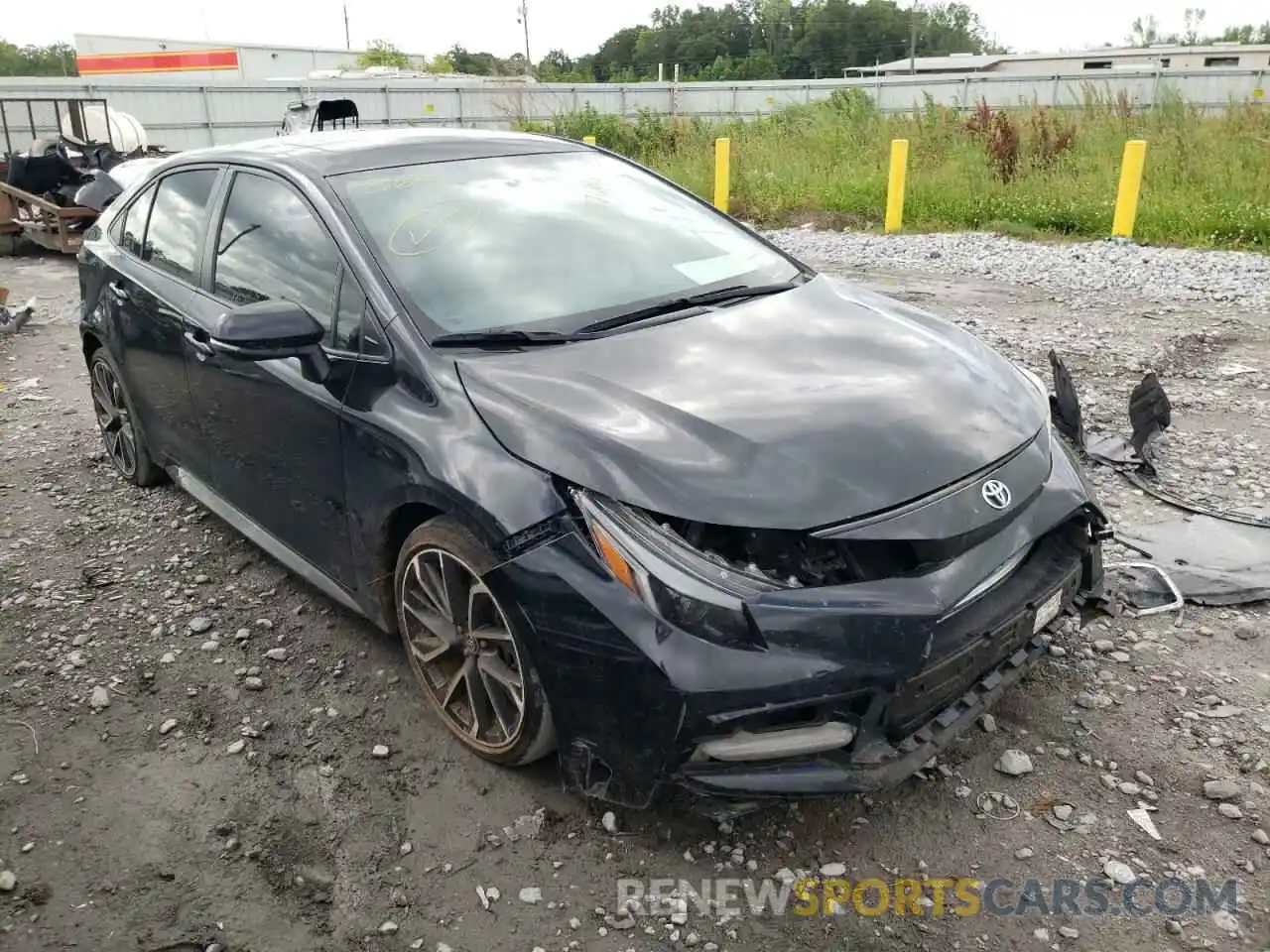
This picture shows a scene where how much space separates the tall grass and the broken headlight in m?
10.0

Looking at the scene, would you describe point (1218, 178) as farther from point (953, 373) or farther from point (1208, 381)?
point (953, 373)

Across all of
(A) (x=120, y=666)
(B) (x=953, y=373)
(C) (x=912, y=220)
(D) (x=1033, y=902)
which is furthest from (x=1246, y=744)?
(C) (x=912, y=220)

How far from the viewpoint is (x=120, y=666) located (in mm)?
3537

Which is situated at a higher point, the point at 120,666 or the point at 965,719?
the point at 965,719

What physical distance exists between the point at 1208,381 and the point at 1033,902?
4.71m

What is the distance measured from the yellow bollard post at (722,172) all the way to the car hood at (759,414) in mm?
11585

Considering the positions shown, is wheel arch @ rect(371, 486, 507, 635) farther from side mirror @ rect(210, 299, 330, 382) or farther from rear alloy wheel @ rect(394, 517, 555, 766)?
side mirror @ rect(210, 299, 330, 382)

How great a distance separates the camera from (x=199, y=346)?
12.4 ft

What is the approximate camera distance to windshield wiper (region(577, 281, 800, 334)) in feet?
10.1

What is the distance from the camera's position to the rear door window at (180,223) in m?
3.94

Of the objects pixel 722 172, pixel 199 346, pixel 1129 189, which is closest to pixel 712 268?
pixel 199 346

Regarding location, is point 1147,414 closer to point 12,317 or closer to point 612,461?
point 612,461

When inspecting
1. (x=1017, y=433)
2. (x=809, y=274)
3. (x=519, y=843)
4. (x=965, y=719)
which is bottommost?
(x=519, y=843)

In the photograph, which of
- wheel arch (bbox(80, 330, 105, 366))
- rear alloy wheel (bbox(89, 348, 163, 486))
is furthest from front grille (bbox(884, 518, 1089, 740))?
wheel arch (bbox(80, 330, 105, 366))
